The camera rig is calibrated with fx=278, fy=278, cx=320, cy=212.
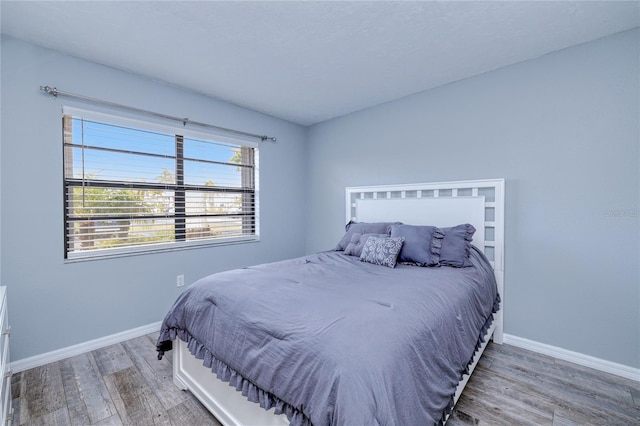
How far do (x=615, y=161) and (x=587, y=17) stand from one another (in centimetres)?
102

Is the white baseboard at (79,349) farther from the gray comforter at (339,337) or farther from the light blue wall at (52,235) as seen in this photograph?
the gray comforter at (339,337)

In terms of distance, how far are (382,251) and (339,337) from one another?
1427mm

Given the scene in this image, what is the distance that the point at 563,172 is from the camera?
223 centimetres

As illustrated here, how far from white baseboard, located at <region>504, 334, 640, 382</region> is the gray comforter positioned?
0.71 metres

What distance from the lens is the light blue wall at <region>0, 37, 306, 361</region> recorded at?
206cm

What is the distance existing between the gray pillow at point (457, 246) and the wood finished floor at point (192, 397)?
79 centimetres

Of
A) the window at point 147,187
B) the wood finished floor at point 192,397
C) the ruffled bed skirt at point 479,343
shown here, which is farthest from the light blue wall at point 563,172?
the window at point 147,187

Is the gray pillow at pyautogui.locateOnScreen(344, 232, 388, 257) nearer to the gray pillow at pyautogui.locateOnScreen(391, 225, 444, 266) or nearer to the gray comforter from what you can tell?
the gray pillow at pyautogui.locateOnScreen(391, 225, 444, 266)

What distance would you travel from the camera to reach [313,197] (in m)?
4.18

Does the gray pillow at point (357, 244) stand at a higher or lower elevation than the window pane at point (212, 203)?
A: lower

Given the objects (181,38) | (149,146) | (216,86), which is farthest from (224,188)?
(181,38)

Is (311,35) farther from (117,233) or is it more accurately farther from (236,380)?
(117,233)

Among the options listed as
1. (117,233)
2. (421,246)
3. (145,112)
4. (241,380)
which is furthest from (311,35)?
(117,233)

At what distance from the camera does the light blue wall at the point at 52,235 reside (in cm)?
206
